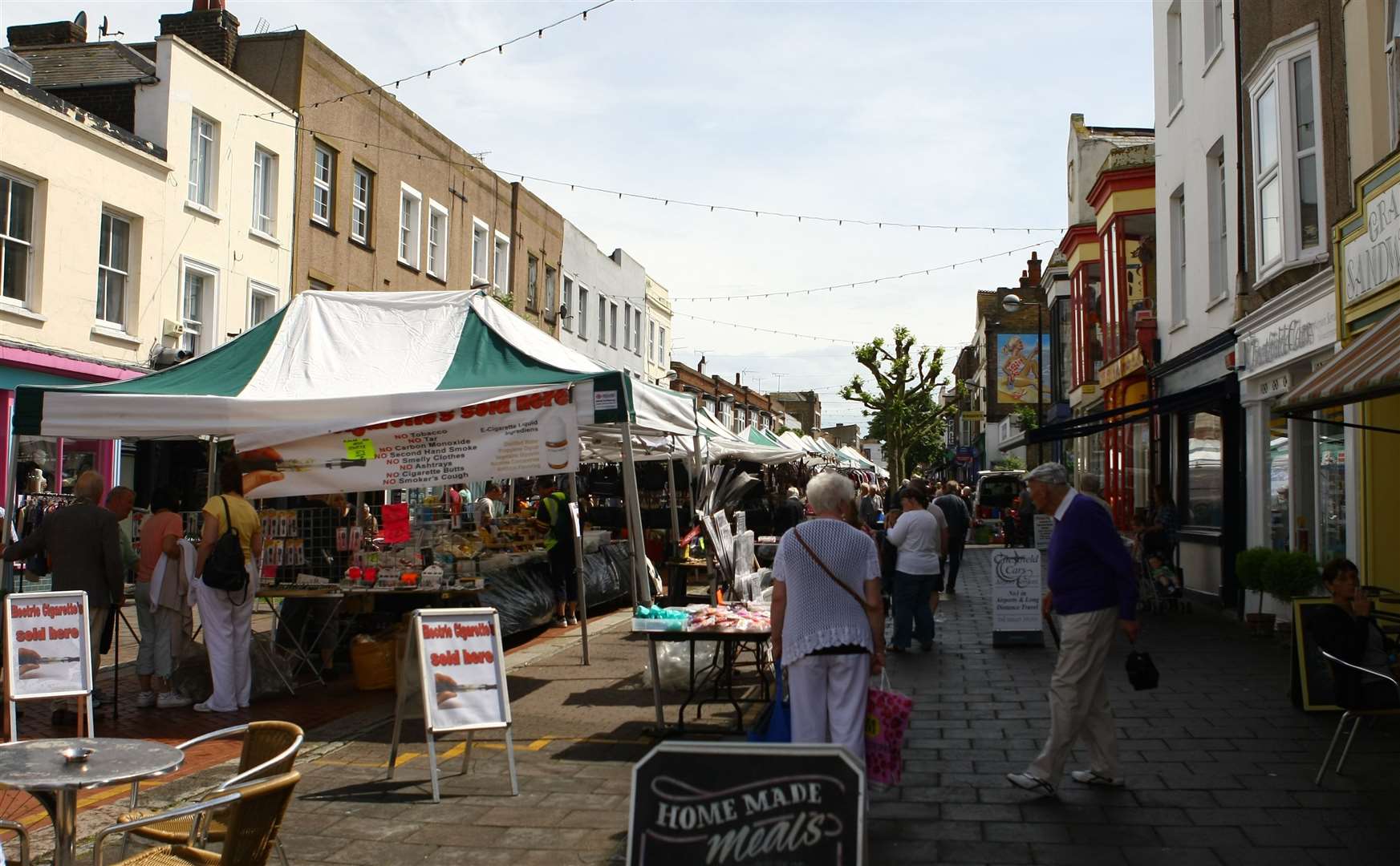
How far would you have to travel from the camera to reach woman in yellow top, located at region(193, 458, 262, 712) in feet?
30.0

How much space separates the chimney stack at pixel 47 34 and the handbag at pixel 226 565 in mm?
16943

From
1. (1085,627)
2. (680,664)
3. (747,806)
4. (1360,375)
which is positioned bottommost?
(680,664)

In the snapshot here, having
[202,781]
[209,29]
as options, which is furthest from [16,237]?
[202,781]

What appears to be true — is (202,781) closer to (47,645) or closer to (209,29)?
(47,645)

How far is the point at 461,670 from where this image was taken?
690 cm

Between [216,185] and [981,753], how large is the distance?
57.1 ft

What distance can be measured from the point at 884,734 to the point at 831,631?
21.3 inches

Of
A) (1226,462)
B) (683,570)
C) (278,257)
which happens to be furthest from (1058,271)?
(683,570)

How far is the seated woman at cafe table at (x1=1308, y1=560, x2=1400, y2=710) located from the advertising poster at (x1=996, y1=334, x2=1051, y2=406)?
39.0 meters

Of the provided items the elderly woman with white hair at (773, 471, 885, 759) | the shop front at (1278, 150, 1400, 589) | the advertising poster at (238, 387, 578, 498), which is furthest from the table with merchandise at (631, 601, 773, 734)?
the shop front at (1278, 150, 1400, 589)

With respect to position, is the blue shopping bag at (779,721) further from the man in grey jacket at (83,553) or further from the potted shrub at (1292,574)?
the potted shrub at (1292,574)

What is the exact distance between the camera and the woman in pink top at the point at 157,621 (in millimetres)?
9406

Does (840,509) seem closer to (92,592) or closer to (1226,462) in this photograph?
(92,592)

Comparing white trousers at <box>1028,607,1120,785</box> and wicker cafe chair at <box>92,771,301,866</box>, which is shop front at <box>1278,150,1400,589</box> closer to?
white trousers at <box>1028,607,1120,785</box>
